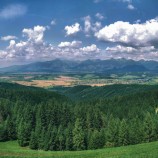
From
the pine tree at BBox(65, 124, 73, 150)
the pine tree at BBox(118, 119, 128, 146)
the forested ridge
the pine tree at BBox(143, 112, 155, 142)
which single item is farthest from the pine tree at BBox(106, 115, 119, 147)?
the pine tree at BBox(65, 124, 73, 150)

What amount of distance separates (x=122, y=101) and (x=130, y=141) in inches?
3398

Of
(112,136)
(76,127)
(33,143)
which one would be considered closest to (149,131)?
(112,136)

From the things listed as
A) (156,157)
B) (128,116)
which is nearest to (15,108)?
(128,116)

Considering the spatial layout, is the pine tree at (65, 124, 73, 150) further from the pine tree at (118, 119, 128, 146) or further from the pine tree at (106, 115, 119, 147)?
the pine tree at (118, 119, 128, 146)

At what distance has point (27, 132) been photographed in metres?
118

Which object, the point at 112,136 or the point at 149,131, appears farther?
the point at 149,131

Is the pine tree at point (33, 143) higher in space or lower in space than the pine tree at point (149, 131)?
lower

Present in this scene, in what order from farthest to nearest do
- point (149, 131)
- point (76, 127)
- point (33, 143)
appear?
point (76, 127)
point (149, 131)
point (33, 143)

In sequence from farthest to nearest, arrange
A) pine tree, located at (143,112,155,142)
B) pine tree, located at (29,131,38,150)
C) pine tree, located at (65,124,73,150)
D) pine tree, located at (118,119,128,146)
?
pine tree, located at (143,112,155,142), pine tree, located at (29,131,38,150), pine tree, located at (65,124,73,150), pine tree, located at (118,119,128,146)

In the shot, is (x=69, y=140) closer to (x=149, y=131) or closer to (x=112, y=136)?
(x=112, y=136)

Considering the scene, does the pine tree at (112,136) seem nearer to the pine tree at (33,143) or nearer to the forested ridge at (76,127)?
the forested ridge at (76,127)

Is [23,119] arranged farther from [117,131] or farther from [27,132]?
[117,131]

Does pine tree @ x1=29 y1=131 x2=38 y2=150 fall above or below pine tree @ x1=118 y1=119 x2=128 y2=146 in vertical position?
below

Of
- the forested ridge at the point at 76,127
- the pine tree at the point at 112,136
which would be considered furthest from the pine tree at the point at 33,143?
the pine tree at the point at 112,136
